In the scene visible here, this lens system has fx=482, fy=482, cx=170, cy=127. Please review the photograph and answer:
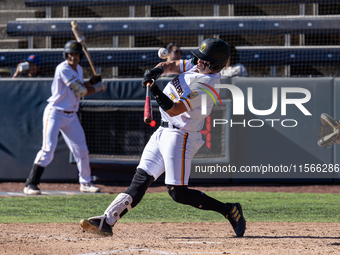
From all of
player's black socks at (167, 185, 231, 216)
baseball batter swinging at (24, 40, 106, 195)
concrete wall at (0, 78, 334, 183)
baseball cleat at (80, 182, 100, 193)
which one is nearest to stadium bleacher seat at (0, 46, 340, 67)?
concrete wall at (0, 78, 334, 183)

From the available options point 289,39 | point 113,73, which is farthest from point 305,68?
point 113,73

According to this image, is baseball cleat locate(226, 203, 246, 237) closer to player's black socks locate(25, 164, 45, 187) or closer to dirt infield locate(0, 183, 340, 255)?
dirt infield locate(0, 183, 340, 255)

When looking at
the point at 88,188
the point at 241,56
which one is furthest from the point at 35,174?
the point at 241,56

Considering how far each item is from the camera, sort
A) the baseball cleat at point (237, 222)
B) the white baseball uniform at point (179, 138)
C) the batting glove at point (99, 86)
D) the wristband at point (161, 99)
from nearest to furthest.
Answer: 1. the wristband at point (161, 99)
2. the white baseball uniform at point (179, 138)
3. the baseball cleat at point (237, 222)
4. the batting glove at point (99, 86)

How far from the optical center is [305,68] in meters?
10.4

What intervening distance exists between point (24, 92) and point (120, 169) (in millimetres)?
1921

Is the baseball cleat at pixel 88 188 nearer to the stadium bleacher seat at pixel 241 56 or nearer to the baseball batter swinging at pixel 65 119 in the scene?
the baseball batter swinging at pixel 65 119

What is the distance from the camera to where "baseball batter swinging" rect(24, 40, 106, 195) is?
6.36 metres

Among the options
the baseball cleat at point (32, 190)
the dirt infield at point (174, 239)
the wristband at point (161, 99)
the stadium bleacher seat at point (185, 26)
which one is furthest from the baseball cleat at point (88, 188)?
the stadium bleacher seat at point (185, 26)

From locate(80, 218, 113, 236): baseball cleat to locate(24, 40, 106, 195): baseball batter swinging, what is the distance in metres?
3.03

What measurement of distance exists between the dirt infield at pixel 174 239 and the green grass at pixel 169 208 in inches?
15.5

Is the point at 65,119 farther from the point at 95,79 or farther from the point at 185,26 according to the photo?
the point at 185,26

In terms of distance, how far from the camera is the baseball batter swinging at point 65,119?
6.36 metres

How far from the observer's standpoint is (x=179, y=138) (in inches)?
143
